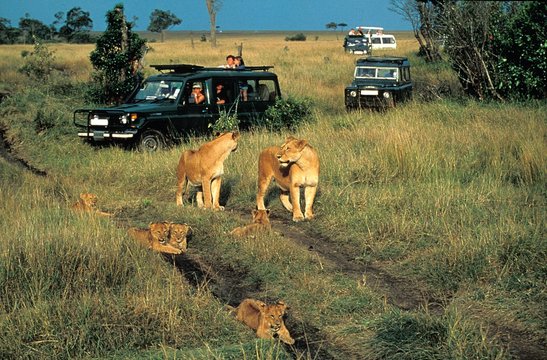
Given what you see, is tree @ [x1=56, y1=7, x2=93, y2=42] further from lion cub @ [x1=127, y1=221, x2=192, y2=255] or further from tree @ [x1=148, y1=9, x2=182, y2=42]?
lion cub @ [x1=127, y1=221, x2=192, y2=255]

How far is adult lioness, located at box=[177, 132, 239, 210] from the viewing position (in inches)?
374

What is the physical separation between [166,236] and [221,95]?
682 cm

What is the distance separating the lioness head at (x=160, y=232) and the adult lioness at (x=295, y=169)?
153 cm

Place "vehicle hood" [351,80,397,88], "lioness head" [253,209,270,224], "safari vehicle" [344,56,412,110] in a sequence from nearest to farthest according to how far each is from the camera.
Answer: "lioness head" [253,209,270,224] < "safari vehicle" [344,56,412,110] < "vehicle hood" [351,80,397,88]

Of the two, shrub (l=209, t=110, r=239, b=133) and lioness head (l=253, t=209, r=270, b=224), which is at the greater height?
shrub (l=209, t=110, r=239, b=133)

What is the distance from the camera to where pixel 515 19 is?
1692 centimetres

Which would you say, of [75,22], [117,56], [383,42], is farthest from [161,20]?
[117,56]

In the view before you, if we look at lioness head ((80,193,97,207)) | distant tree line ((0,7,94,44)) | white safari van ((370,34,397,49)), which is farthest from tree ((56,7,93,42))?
lioness head ((80,193,97,207))

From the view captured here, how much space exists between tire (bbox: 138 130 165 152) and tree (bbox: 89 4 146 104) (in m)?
7.31

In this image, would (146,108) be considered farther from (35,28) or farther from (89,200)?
(35,28)

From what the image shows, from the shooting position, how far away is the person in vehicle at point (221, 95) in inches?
561

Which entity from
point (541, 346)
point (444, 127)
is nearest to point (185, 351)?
point (541, 346)

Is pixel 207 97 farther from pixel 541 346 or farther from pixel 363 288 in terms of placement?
pixel 541 346

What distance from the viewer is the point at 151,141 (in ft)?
45.5
